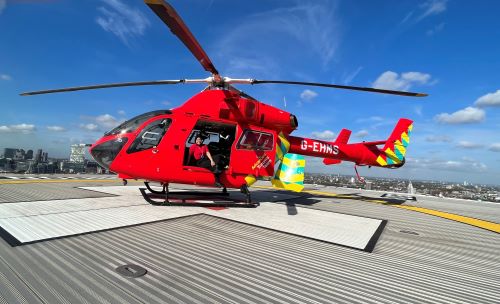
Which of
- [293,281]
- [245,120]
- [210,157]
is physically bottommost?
[293,281]

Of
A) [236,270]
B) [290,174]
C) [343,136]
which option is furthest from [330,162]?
[236,270]

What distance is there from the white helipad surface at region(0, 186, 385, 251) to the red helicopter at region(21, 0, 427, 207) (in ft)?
3.14

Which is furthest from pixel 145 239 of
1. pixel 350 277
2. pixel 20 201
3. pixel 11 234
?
pixel 20 201

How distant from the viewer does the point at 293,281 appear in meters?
3.38

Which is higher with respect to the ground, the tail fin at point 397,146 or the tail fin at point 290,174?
the tail fin at point 397,146

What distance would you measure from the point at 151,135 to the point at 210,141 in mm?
2168

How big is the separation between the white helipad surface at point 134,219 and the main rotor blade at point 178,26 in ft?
13.5

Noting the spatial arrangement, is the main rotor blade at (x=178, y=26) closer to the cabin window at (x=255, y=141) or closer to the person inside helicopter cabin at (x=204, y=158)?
the person inside helicopter cabin at (x=204, y=158)

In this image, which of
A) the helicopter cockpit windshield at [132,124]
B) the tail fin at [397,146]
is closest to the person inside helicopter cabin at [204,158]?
the helicopter cockpit windshield at [132,124]

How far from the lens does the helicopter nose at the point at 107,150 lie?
8109mm

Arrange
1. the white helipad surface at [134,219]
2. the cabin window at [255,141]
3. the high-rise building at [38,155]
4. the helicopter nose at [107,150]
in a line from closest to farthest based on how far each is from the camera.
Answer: the white helipad surface at [134,219], the helicopter nose at [107,150], the cabin window at [255,141], the high-rise building at [38,155]

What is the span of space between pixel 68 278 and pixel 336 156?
10957mm

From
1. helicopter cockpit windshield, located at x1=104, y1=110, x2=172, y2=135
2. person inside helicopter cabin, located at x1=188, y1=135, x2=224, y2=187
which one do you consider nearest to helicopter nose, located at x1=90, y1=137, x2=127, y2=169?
helicopter cockpit windshield, located at x1=104, y1=110, x2=172, y2=135

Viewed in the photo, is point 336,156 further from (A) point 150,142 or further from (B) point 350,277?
(B) point 350,277
